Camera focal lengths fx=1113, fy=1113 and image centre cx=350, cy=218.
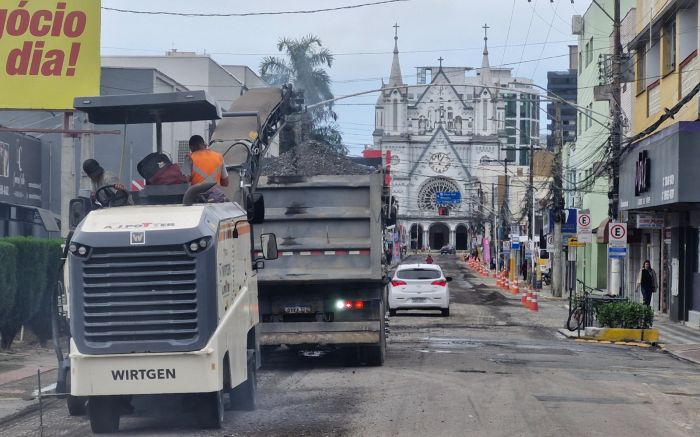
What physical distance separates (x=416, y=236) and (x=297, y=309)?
476ft

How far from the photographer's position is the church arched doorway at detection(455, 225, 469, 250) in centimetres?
16712

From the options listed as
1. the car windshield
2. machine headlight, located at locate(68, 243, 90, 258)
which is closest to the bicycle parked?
the car windshield

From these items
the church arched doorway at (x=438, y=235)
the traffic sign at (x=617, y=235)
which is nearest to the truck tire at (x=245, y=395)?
the traffic sign at (x=617, y=235)

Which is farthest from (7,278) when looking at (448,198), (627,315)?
(448,198)

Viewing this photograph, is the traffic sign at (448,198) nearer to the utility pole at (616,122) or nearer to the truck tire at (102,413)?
the utility pole at (616,122)

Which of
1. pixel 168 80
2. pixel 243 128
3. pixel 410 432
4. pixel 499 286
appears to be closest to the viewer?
pixel 410 432

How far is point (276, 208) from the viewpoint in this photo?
56.9 feet

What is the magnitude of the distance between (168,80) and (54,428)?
123 feet

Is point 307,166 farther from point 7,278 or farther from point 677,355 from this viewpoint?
point 677,355

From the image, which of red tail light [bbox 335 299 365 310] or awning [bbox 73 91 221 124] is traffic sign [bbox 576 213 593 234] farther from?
awning [bbox 73 91 221 124]

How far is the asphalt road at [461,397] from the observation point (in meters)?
11.5

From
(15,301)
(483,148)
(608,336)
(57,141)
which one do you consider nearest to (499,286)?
(57,141)

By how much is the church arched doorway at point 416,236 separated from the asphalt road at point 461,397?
138 metres

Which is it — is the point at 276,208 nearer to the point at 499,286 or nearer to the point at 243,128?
the point at 243,128
